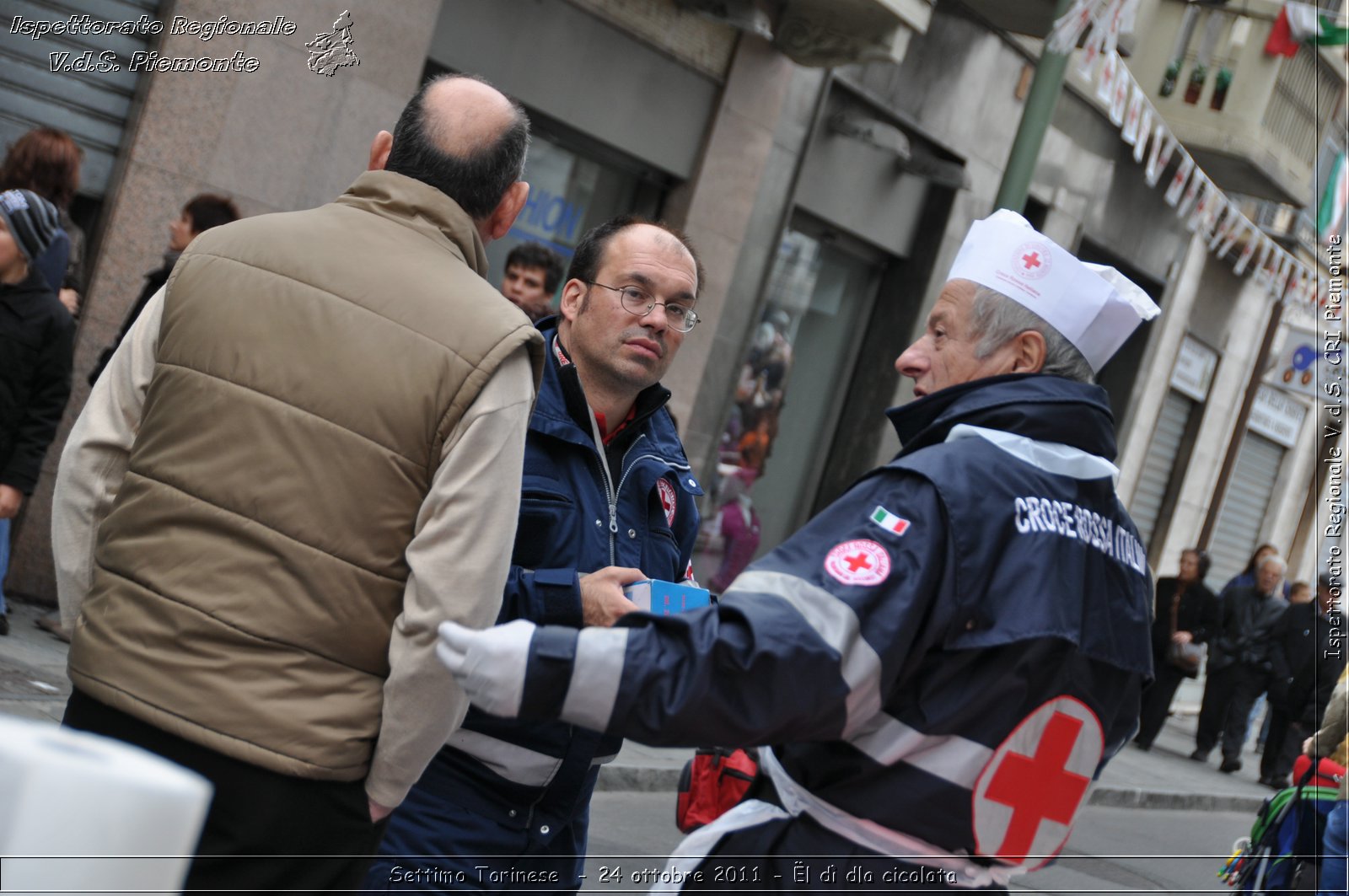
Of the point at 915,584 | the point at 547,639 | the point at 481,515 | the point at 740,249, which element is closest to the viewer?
the point at 547,639

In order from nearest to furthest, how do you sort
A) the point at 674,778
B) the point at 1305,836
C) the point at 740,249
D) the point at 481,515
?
the point at 481,515 → the point at 1305,836 → the point at 674,778 → the point at 740,249

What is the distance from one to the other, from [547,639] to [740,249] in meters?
9.75

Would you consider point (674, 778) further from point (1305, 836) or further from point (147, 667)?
point (147, 667)

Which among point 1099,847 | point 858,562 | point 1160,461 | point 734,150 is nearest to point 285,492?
point 858,562

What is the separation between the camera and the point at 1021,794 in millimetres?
2213

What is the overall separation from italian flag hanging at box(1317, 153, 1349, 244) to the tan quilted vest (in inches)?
721

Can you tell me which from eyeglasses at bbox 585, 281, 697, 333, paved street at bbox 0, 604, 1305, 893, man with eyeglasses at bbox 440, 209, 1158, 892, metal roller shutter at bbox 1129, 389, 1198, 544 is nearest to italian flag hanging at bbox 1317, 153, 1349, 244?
metal roller shutter at bbox 1129, 389, 1198, 544

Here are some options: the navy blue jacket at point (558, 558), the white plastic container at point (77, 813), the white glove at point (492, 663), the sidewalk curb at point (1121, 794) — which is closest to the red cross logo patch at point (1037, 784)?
the white glove at point (492, 663)

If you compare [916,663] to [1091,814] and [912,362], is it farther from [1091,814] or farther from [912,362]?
[1091,814]

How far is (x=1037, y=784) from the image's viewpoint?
2227 millimetres

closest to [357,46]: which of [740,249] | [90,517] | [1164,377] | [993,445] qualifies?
[740,249]

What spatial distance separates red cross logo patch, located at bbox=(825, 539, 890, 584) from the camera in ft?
6.82

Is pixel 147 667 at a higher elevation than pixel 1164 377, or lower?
lower

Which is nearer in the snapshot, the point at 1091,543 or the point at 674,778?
the point at 1091,543
